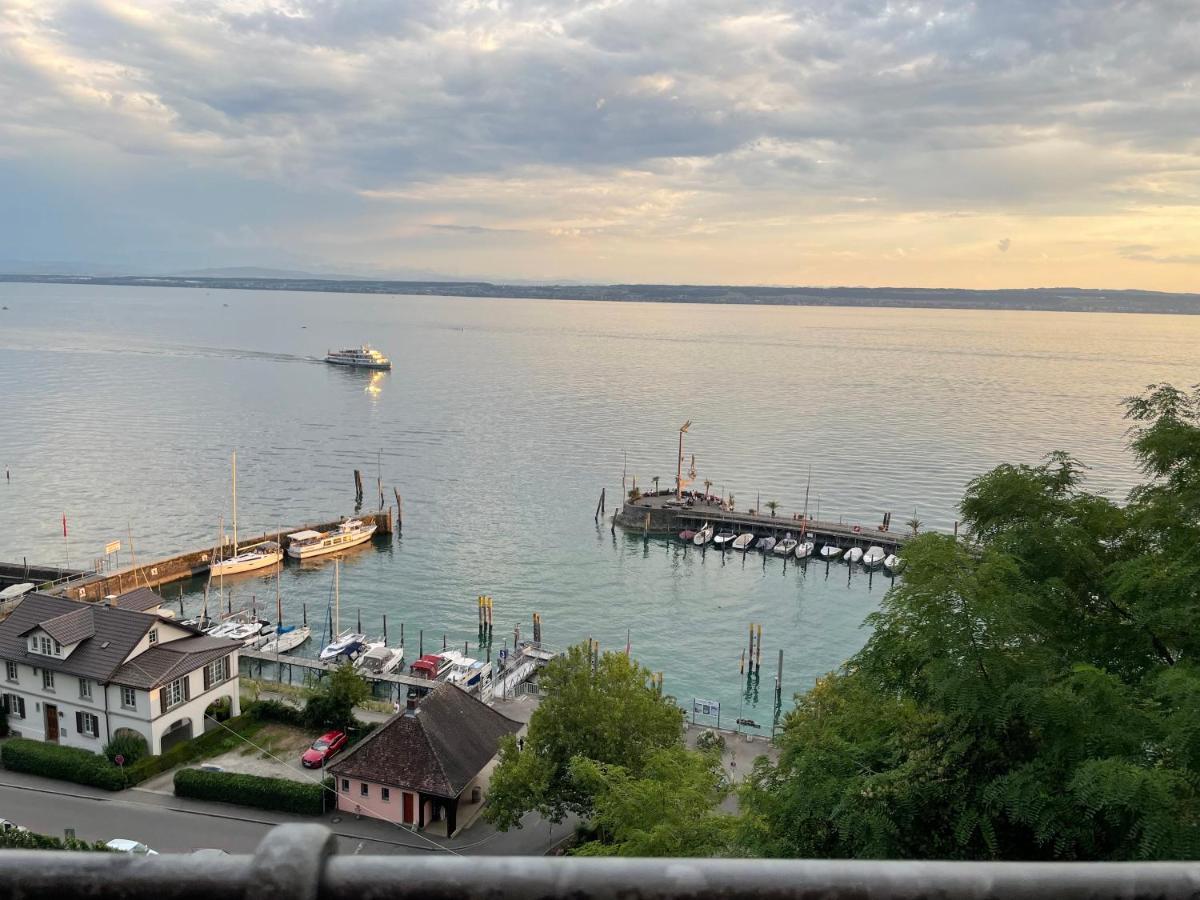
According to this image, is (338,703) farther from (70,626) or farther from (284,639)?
(284,639)

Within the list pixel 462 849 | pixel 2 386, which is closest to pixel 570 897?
pixel 462 849

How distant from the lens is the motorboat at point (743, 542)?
6122 cm

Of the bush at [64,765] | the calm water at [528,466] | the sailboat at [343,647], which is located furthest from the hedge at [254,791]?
the calm water at [528,466]

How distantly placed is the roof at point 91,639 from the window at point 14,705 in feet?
4.91

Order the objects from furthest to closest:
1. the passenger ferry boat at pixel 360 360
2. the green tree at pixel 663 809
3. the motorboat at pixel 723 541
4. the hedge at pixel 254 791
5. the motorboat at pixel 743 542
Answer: the passenger ferry boat at pixel 360 360 < the motorboat at pixel 723 541 < the motorboat at pixel 743 542 < the hedge at pixel 254 791 < the green tree at pixel 663 809

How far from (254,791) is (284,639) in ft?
59.8

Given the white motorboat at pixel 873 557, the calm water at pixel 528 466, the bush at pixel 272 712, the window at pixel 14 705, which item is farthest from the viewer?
the white motorboat at pixel 873 557

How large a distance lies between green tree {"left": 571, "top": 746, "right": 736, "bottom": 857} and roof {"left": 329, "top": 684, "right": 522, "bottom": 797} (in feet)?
18.2

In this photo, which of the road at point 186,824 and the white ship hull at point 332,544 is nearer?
the road at point 186,824

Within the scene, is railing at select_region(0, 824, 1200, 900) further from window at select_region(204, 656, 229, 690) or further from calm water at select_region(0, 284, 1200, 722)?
window at select_region(204, 656, 229, 690)

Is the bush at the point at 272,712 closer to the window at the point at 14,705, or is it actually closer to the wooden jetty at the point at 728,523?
the window at the point at 14,705

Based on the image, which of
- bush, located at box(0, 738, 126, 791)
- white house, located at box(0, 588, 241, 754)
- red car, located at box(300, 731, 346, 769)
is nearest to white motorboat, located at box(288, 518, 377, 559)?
white house, located at box(0, 588, 241, 754)

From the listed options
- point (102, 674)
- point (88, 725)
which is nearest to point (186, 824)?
point (102, 674)

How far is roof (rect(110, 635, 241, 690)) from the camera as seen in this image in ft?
88.6
